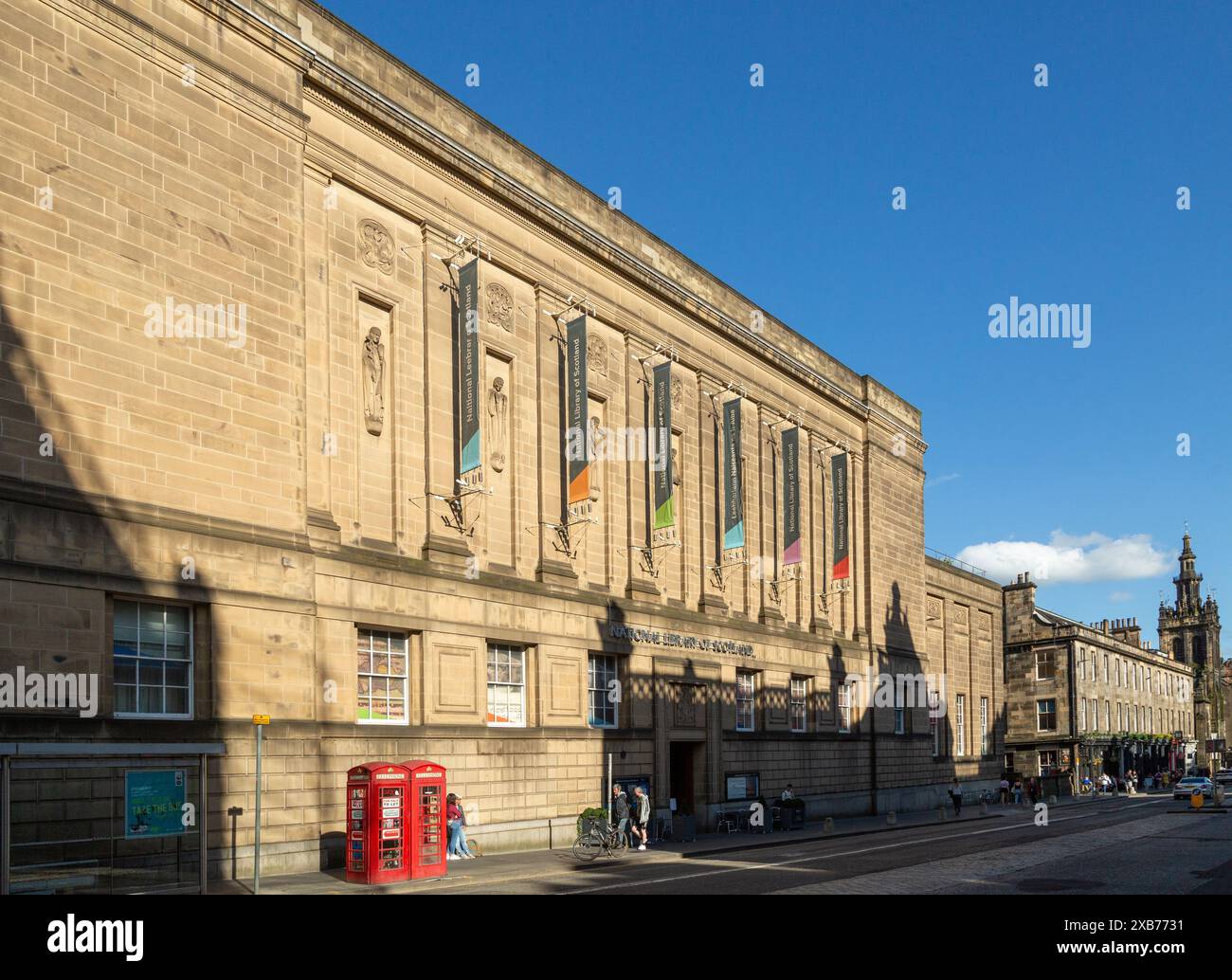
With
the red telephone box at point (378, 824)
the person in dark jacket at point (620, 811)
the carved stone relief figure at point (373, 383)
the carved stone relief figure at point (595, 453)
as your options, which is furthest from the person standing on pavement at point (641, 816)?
the carved stone relief figure at point (373, 383)

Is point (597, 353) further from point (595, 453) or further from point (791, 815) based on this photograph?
point (791, 815)

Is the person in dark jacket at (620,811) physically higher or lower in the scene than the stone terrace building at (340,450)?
lower

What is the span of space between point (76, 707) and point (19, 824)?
2125 millimetres

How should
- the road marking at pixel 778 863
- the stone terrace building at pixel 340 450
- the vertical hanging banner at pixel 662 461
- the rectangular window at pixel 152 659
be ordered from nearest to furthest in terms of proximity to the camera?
the stone terrace building at pixel 340 450 < the rectangular window at pixel 152 659 < the road marking at pixel 778 863 < the vertical hanging banner at pixel 662 461

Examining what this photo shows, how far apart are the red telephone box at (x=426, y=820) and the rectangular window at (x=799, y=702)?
25.0 metres

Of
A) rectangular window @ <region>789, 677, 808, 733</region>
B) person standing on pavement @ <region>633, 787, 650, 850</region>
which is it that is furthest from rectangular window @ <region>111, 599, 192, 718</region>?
rectangular window @ <region>789, 677, 808, 733</region>

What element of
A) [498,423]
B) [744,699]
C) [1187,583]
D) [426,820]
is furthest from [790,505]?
[1187,583]

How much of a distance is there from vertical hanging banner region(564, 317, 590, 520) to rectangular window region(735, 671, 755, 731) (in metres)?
11.8

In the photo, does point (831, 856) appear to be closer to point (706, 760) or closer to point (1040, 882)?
point (1040, 882)

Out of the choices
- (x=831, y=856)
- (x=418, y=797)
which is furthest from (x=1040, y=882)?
(x=418, y=797)

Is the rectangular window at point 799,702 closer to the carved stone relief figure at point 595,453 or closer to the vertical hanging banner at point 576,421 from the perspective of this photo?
→ the carved stone relief figure at point 595,453

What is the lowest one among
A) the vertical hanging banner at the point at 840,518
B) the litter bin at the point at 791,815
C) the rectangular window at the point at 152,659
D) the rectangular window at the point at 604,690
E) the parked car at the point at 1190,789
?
the parked car at the point at 1190,789

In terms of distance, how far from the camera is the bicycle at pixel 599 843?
27.9 m

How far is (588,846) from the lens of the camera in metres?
28.0
